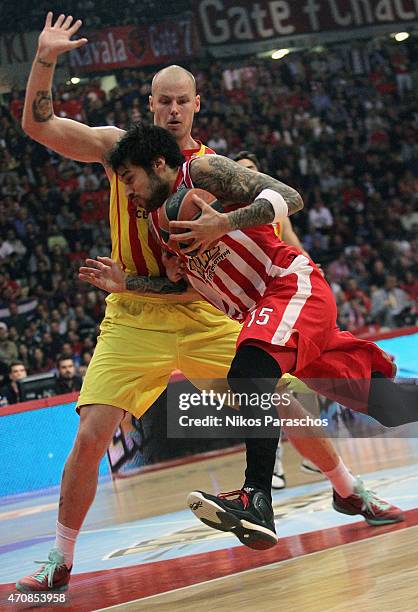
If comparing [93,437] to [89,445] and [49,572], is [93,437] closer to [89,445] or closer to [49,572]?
[89,445]

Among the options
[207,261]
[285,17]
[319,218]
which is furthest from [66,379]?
[285,17]

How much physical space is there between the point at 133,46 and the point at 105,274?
500 inches

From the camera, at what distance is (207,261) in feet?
11.9

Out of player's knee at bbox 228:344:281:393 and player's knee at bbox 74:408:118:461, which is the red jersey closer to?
player's knee at bbox 228:344:281:393

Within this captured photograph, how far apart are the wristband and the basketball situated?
17cm

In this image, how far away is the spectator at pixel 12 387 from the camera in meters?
9.91

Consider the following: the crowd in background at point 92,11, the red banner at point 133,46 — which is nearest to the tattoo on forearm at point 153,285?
the crowd in background at point 92,11

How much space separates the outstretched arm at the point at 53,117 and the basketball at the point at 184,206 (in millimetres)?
672

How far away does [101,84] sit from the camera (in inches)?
621

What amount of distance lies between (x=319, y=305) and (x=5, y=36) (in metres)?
12.2

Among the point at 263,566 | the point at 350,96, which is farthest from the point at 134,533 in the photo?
the point at 350,96

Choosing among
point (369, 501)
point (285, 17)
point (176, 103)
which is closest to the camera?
point (176, 103)

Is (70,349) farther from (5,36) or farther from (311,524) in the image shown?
(311,524)

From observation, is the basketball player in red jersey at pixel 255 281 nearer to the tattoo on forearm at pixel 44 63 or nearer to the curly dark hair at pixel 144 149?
the curly dark hair at pixel 144 149
